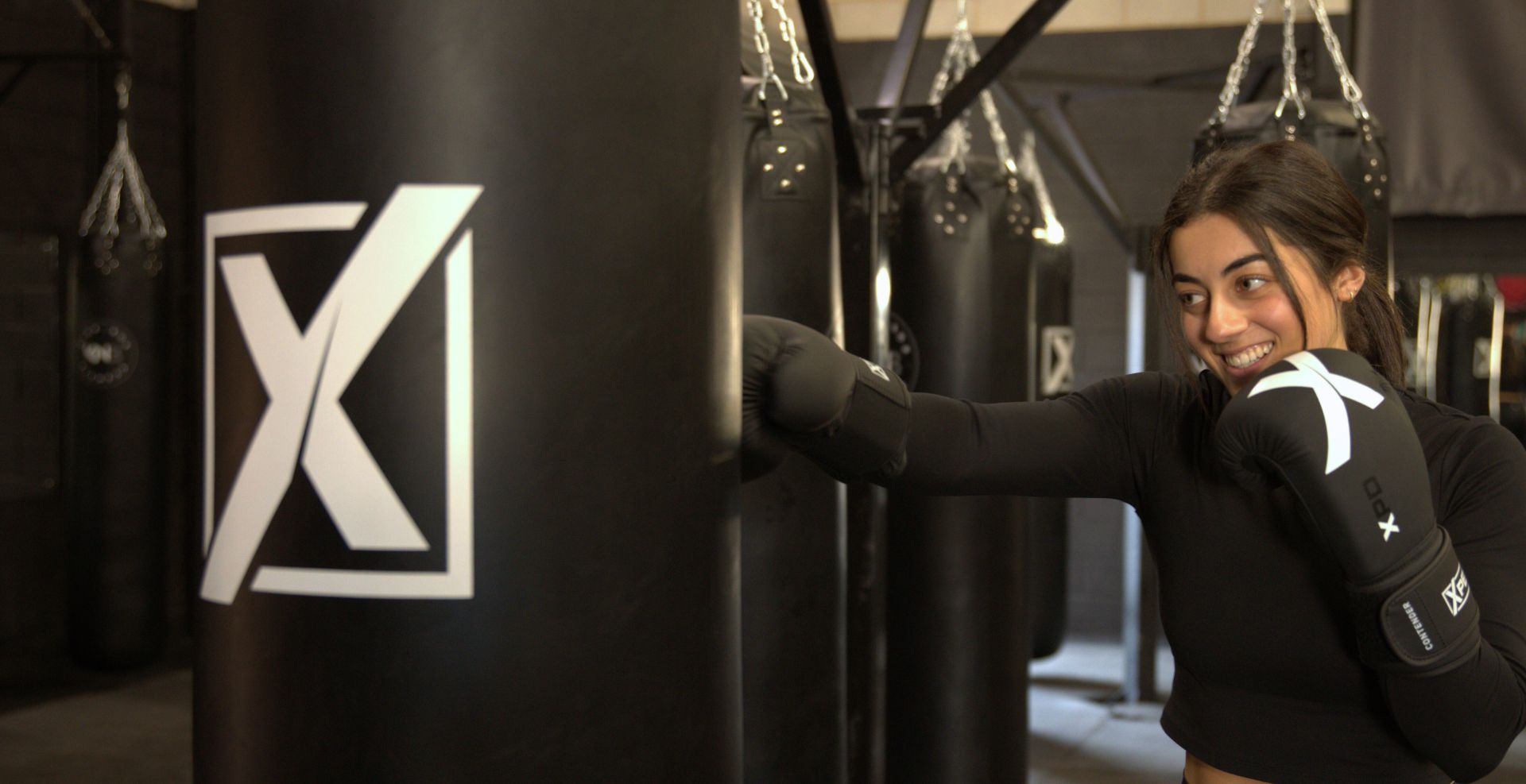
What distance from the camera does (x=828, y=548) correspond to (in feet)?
7.27

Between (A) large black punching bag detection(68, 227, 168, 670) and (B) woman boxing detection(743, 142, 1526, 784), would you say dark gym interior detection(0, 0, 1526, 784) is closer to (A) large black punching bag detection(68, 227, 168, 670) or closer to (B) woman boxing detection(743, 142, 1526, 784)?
(A) large black punching bag detection(68, 227, 168, 670)

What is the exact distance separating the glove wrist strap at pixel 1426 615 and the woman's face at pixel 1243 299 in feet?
0.77

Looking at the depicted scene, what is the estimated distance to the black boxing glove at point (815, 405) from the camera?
1263 mm

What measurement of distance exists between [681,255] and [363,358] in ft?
0.79

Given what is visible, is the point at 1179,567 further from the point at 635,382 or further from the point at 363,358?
the point at 363,358

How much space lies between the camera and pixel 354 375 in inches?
34.4

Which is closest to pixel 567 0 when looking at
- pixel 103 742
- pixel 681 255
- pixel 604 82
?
pixel 604 82

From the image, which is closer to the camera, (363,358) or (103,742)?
(363,358)

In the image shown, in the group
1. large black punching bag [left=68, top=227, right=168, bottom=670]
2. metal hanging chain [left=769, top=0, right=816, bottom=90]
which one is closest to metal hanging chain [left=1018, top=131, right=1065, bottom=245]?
metal hanging chain [left=769, top=0, right=816, bottom=90]

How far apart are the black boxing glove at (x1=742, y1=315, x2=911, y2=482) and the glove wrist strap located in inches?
18.0

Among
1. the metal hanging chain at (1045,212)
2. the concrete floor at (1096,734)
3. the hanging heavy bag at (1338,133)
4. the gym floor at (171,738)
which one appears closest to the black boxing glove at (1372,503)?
the hanging heavy bag at (1338,133)

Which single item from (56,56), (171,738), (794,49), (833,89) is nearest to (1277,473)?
(794,49)

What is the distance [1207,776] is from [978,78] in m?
1.90

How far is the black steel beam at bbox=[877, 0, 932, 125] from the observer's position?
114 inches
